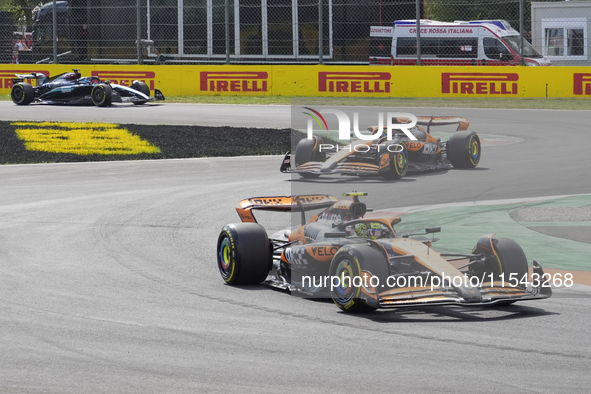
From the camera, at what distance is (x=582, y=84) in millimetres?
22984

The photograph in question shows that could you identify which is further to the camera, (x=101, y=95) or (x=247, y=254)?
(x=101, y=95)

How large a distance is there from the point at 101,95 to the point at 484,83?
1048 centimetres

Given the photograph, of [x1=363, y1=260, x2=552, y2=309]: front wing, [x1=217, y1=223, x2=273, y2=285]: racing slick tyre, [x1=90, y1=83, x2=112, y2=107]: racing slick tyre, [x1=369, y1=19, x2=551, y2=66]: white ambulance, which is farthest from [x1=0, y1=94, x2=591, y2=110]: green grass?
[x1=363, y1=260, x2=552, y2=309]: front wing

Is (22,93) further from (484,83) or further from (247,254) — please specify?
(247,254)

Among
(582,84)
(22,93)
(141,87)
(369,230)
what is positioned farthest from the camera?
(141,87)

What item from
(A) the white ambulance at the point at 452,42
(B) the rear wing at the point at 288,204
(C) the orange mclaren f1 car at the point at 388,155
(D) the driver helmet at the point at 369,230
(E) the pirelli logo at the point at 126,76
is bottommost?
(D) the driver helmet at the point at 369,230

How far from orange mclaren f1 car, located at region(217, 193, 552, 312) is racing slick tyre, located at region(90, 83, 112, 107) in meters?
17.2

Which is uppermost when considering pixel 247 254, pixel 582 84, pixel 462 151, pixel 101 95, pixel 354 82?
pixel 354 82

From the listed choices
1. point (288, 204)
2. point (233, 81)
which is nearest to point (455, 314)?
point (288, 204)

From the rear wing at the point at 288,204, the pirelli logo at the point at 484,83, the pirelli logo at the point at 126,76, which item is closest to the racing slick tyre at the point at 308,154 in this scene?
the rear wing at the point at 288,204

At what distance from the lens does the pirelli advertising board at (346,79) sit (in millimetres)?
23344

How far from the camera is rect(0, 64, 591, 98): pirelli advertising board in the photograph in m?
23.3

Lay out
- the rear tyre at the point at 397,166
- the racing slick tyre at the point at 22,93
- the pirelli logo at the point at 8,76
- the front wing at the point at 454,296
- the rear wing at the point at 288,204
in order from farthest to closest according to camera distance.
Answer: the pirelli logo at the point at 8,76 < the racing slick tyre at the point at 22,93 < the rear tyre at the point at 397,166 < the rear wing at the point at 288,204 < the front wing at the point at 454,296

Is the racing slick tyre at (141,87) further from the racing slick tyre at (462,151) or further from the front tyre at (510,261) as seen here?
the front tyre at (510,261)
